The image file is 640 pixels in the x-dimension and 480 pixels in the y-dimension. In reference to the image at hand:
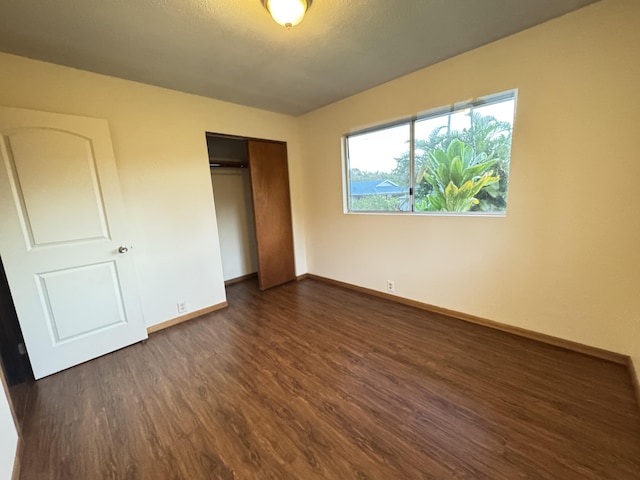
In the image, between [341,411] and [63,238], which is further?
[63,238]

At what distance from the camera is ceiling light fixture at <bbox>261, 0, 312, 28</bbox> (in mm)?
1392

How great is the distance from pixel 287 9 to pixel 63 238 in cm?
235

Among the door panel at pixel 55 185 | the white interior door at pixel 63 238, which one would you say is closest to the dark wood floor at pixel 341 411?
the white interior door at pixel 63 238

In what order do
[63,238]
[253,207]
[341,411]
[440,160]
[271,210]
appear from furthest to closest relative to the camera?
1. [271,210]
2. [253,207]
3. [440,160]
4. [63,238]
5. [341,411]

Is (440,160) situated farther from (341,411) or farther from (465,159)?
(341,411)

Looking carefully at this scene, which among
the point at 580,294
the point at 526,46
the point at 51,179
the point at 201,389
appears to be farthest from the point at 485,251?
the point at 51,179

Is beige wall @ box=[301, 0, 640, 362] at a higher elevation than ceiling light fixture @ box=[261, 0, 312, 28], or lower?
lower

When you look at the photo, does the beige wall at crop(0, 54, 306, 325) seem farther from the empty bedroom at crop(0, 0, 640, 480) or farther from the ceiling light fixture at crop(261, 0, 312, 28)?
the ceiling light fixture at crop(261, 0, 312, 28)

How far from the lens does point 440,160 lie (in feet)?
8.23

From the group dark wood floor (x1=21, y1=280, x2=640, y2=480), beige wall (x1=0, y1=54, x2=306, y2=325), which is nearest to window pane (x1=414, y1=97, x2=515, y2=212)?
dark wood floor (x1=21, y1=280, x2=640, y2=480)

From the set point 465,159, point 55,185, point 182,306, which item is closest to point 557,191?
point 465,159

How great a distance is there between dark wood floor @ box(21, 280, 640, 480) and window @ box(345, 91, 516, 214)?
49.8 inches

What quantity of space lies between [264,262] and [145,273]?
147 centimetres

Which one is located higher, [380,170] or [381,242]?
[380,170]
